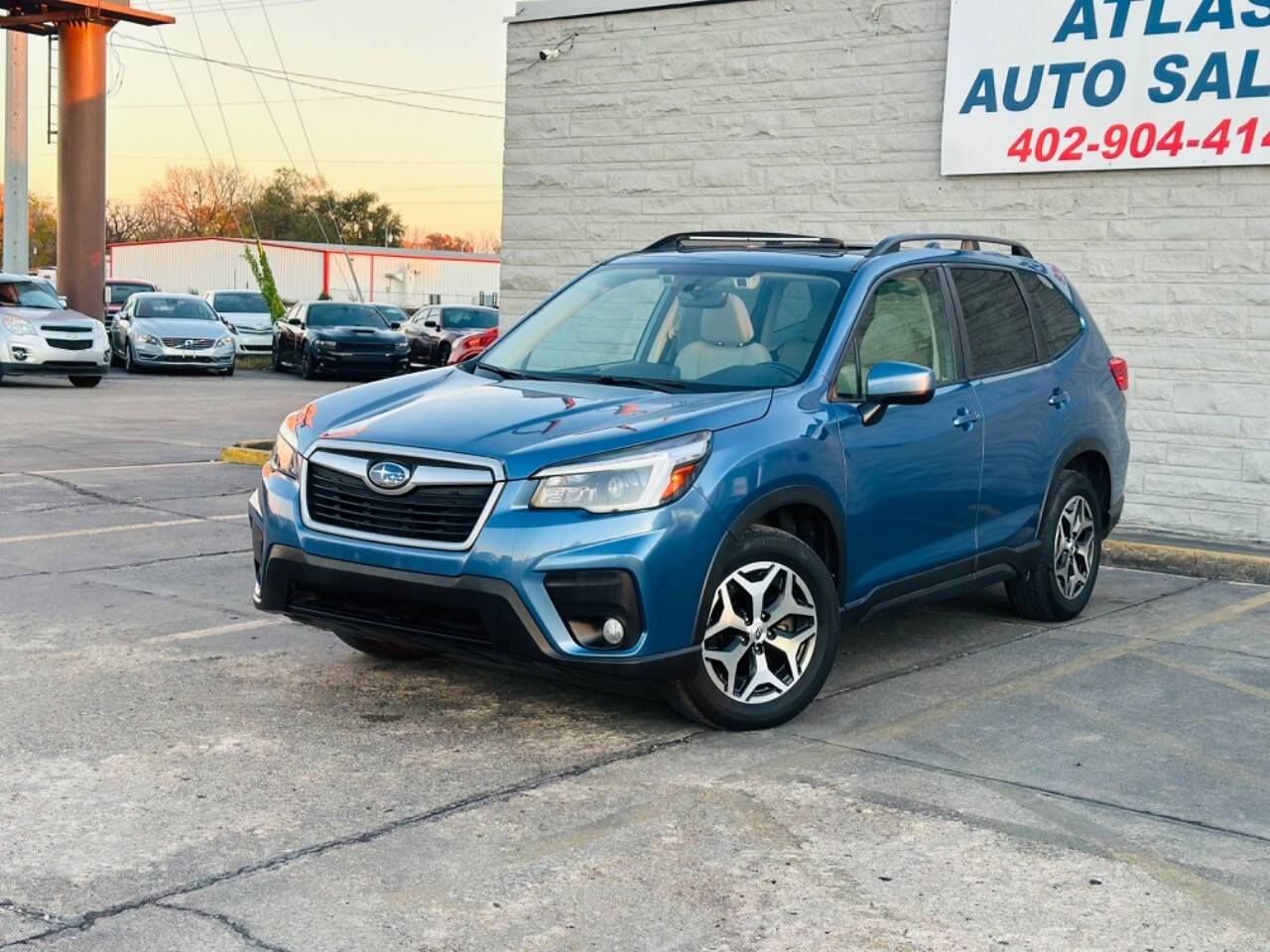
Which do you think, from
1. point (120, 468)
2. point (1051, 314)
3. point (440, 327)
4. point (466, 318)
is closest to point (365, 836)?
point (1051, 314)

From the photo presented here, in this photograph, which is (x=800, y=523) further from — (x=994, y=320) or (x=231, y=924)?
(x=231, y=924)

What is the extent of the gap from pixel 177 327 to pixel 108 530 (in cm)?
2084

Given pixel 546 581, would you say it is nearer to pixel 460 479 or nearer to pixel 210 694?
pixel 460 479

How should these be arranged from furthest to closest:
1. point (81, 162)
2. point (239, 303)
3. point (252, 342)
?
point (239, 303) → point (252, 342) → point (81, 162)

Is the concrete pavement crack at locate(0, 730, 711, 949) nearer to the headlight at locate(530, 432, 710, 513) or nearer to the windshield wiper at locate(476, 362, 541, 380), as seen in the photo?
the headlight at locate(530, 432, 710, 513)

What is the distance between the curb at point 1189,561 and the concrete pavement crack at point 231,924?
7229 mm

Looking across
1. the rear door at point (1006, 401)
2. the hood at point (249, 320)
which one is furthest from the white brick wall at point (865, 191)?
the hood at point (249, 320)

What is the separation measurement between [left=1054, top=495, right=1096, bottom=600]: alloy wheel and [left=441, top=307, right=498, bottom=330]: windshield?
26.6 meters

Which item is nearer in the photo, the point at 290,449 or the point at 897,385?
the point at 290,449

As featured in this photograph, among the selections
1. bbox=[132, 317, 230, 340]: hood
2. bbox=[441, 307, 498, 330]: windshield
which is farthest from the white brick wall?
bbox=[441, 307, 498, 330]: windshield

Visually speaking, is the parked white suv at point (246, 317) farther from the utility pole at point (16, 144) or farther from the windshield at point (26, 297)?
the windshield at point (26, 297)

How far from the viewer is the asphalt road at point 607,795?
391 cm

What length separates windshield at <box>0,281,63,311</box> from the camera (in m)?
24.2

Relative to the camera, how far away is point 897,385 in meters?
6.04
